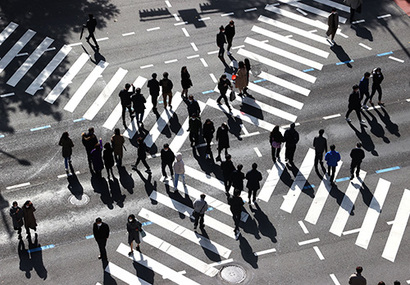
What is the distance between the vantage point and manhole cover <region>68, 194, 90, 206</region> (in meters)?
24.7

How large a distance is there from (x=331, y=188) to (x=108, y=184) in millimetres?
→ 8077

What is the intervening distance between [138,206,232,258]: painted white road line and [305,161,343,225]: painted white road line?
3197 mm

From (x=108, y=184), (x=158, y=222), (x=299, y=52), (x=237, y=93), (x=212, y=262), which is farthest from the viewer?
(x=299, y=52)

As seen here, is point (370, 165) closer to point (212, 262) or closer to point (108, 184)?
point (212, 262)

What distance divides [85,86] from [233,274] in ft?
39.9

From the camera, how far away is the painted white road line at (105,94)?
28812mm

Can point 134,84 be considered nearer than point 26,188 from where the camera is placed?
No

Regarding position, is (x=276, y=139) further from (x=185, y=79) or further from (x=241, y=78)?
(x=185, y=79)

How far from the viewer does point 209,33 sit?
109ft

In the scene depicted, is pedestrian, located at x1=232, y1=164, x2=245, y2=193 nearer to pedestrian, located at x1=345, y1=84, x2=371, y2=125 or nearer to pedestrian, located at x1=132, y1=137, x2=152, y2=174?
pedestrian, located at x1=132, y1=137, x2=152, y2=174

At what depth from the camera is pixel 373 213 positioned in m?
24.0

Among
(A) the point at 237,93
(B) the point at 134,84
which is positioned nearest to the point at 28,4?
(B) the point at 134,84

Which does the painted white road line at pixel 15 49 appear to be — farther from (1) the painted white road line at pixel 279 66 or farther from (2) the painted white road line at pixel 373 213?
(2) the painted white road line at pixel 373 213

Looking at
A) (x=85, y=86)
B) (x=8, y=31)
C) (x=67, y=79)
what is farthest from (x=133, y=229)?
(x=8, y=31)
